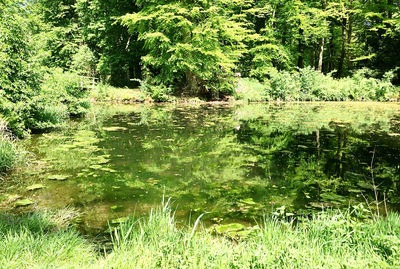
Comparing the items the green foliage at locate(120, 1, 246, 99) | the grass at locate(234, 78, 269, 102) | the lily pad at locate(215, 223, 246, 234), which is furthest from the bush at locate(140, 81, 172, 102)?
the lily pad at locate(215, 223, 246, 234)

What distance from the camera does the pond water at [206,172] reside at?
3.79m

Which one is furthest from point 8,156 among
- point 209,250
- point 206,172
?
point 209,250

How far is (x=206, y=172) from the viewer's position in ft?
17.1

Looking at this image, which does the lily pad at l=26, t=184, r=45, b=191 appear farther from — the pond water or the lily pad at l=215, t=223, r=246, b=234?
the lily pad at l=215, t=223, r=246, b=234

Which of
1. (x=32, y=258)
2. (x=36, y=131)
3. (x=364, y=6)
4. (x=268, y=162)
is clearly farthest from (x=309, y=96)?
(x=32, y=258)

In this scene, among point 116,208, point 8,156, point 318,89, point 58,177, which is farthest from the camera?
point 318,89

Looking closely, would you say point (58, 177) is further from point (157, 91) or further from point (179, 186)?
point (157, 91)

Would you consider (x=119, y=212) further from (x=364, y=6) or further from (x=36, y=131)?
(x=364, y=6)

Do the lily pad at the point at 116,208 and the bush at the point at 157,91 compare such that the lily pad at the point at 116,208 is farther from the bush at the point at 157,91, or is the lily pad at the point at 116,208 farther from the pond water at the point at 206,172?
the bush at the point at 157,91

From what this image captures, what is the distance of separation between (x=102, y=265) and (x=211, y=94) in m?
19.9

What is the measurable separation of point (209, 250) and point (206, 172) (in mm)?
2858

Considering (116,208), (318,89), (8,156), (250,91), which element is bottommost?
(116,208)

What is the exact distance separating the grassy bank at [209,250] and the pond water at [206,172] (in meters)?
0.61

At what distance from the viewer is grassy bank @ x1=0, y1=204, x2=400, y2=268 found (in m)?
2.14
